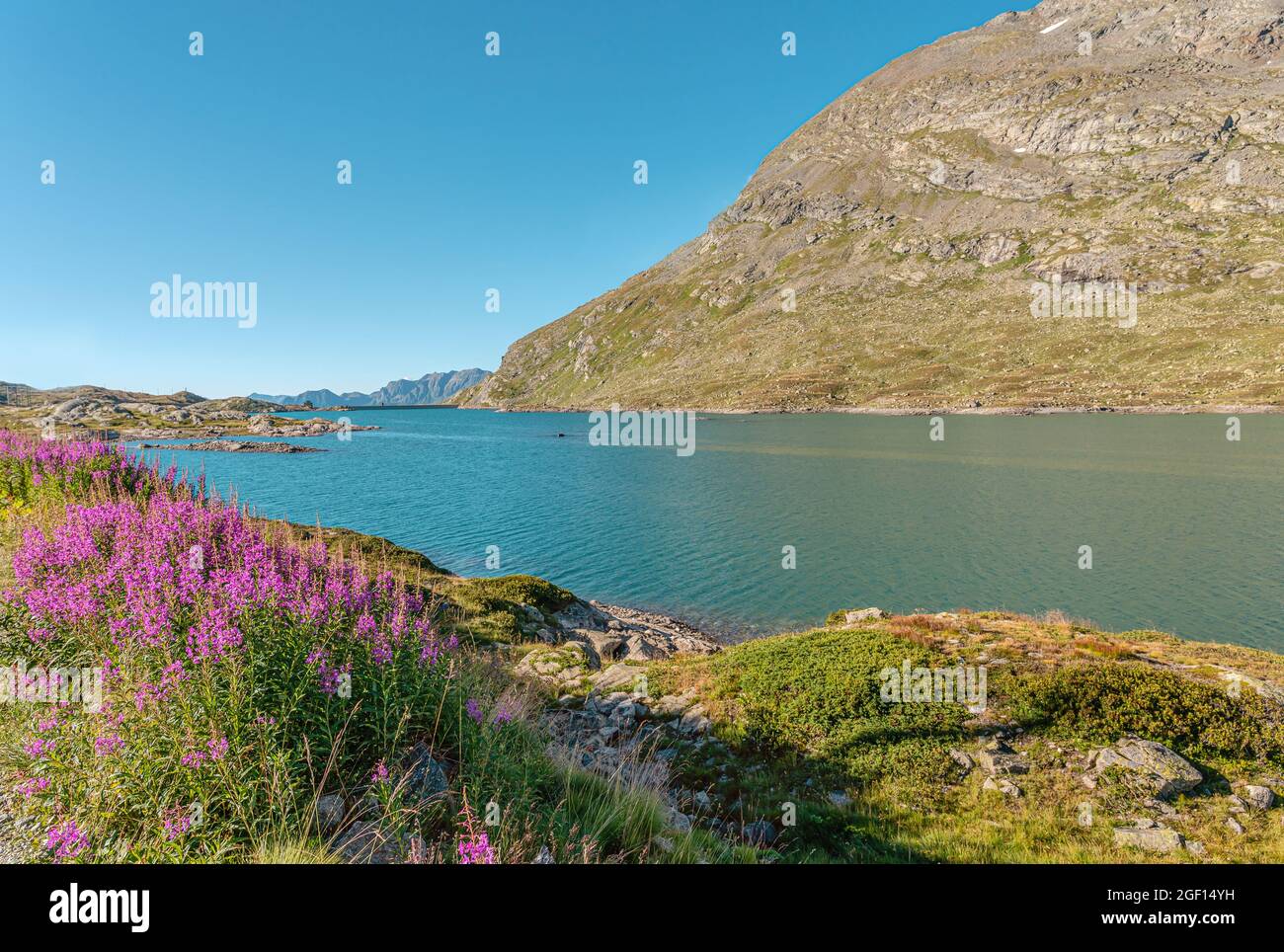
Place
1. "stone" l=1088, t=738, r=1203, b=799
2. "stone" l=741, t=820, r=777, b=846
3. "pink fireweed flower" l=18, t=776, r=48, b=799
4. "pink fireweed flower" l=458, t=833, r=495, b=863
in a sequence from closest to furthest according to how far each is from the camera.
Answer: "pink fireweed flower" l=458, t=833, r=495, b=863 → "pink fireweed flower" l=18, t=776, r=48, b=799 → "stone" l=741, t=820, r=777, b=846 → "stone" l=1088, t=738, r=1203, b=799

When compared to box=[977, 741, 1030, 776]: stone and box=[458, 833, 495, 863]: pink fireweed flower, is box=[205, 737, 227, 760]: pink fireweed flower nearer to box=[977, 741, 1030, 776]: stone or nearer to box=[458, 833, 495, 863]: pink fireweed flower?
box=[458, 833, 495, 863]: pink fireweed flower

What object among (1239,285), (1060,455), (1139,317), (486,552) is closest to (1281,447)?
Result: (1060,455)

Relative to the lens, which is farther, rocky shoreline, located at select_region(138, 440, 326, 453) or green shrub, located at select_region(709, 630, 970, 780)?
rocky shoreline, located at select_region(138, 440, 326, 453)

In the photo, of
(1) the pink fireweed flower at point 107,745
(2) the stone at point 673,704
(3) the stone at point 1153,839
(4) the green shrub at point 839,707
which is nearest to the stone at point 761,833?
(4) the green shrub at point 839,707

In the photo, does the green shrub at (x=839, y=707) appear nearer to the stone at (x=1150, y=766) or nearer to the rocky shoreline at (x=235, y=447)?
the stone at (x=1150, y=766)

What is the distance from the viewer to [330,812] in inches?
192

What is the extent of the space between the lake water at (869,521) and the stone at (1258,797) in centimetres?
1838

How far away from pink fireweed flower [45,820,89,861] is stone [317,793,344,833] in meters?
1.56

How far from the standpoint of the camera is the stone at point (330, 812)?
480cm

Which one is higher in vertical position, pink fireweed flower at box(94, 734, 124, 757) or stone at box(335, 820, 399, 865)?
pink fireweed flower at box(94, 734, 124, 757)

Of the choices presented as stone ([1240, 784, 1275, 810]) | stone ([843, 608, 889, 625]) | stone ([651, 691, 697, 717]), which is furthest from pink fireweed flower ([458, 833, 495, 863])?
stone ([843, 608, 889, 625])

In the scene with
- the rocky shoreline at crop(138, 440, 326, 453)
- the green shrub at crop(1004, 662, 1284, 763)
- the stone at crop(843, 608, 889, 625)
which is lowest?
the stone at crop(843, 608, 889, 625)

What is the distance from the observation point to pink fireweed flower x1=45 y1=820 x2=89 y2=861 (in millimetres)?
3887
